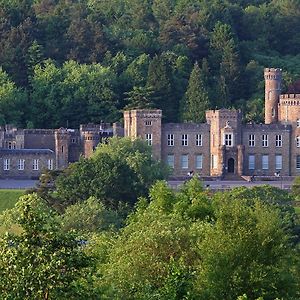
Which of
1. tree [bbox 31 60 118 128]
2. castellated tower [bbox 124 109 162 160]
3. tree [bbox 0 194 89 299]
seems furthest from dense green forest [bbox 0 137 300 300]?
tree [bbox 31 60 118 128]

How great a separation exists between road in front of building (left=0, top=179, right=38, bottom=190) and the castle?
83.8 inches

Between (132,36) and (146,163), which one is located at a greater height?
Result: (132,36)

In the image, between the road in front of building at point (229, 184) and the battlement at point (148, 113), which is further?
the battlement at point (148, 113)

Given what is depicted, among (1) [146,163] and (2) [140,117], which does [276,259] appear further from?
(2) [140,117]

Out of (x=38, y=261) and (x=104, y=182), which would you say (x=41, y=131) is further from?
(x=38, y=261)

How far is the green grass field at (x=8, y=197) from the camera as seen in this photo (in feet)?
251

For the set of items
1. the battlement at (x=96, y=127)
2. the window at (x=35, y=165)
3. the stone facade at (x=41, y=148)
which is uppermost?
the battlement at (x=96, y=127)

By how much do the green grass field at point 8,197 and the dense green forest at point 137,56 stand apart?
1751cm

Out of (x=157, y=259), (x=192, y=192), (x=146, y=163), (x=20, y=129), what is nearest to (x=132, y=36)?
(x=20, y=129)

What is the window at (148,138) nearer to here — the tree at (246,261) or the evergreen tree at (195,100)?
the evergreen tree at (195,100)

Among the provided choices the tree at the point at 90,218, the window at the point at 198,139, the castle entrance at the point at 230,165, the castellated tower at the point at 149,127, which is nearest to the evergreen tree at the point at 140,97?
the window at the point at 198,139

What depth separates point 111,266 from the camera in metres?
41.6

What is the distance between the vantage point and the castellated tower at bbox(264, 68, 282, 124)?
93812 millimetres

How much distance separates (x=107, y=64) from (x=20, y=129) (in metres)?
15.9
